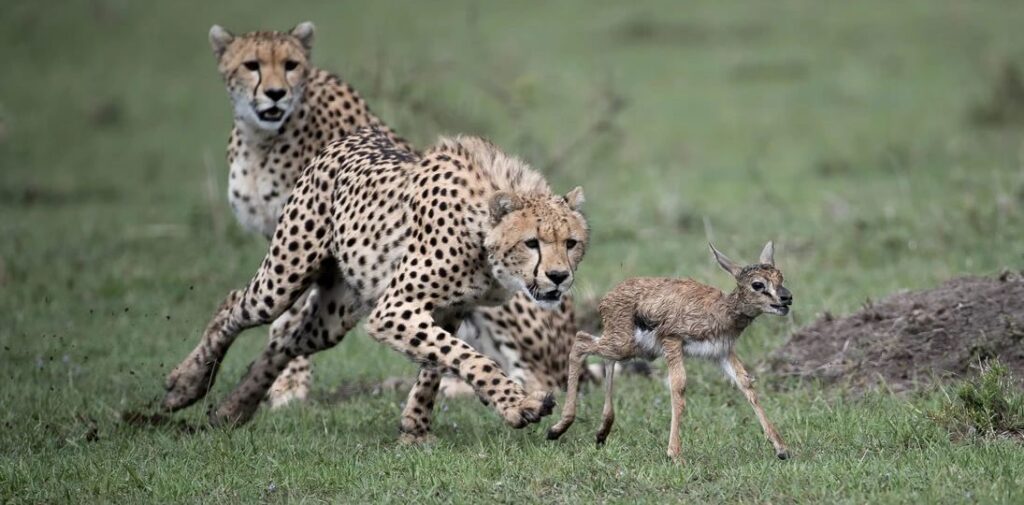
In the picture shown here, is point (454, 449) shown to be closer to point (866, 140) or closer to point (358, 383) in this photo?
point (358, 383)

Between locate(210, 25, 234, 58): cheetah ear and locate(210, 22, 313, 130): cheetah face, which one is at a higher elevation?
locate(210, 25, 234, 58): cheetah ear

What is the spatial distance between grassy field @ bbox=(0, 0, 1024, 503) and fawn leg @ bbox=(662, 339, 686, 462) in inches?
4.2

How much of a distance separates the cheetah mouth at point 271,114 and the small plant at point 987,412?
12.0 feet

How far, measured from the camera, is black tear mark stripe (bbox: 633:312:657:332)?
5.72m

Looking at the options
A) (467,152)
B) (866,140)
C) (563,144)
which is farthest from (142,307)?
(866,140)

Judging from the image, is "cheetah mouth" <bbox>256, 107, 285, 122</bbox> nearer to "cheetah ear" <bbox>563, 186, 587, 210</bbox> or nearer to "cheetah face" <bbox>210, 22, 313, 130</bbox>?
"cheetah face" <bbox>210, 22, 313, 130</bbox>

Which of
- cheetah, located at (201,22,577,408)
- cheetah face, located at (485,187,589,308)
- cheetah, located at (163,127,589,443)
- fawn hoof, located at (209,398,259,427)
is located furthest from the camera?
cheetah, located at (201,22,577,408)

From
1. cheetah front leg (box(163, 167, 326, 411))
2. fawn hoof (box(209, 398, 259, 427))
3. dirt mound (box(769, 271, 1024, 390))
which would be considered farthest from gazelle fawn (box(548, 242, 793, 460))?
fawn hoof (box(209, 398, 259, 427))

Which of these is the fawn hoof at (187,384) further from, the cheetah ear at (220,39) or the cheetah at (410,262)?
the cheetah ear at (220,39)

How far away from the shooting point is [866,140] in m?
14.3

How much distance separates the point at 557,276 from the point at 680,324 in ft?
1.52

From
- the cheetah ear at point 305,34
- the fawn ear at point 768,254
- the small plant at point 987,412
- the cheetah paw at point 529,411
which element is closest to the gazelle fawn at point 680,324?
the fawn ear at point 768,254

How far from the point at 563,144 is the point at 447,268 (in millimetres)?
7277

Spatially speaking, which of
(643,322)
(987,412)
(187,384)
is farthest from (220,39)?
(987,412)
